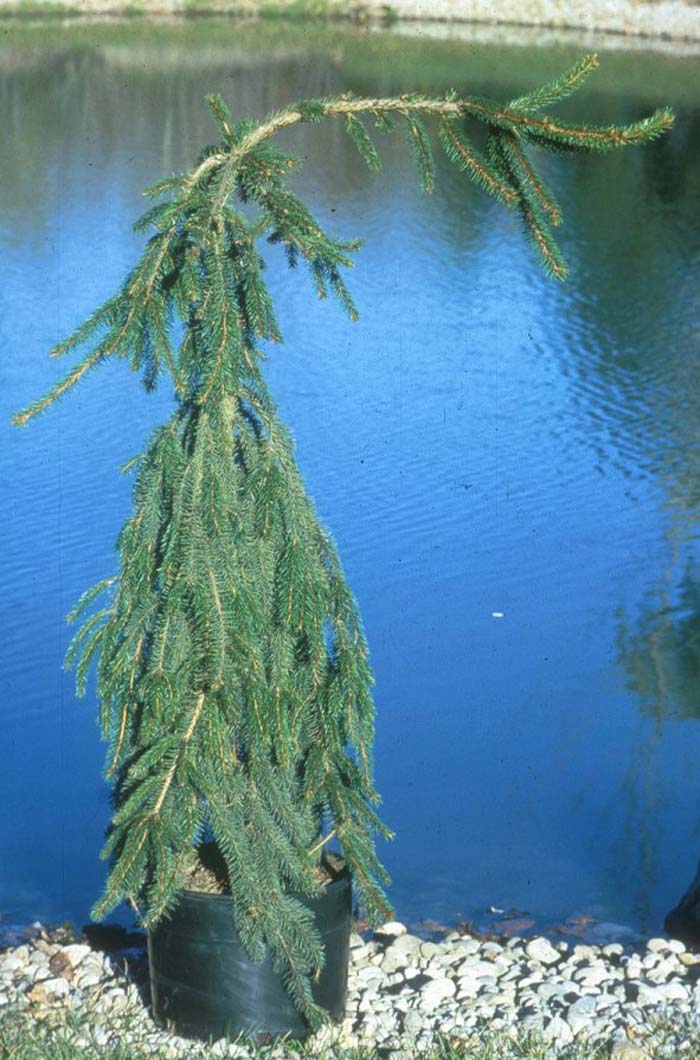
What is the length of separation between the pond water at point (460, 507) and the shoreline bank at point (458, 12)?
1097 cm

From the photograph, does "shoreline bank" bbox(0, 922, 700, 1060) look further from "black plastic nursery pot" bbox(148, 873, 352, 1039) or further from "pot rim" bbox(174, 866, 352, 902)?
"pot rim" bbox(174, 866, 352, 902)

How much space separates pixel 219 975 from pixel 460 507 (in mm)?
6032

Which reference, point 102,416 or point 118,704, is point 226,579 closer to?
point 118,704

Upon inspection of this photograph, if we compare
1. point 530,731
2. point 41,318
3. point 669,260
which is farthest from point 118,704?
point 669,260

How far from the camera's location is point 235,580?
425 cm

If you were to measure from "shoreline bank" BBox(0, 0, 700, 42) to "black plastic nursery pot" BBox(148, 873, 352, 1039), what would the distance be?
1173 inches

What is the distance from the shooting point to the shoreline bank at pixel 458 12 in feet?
105

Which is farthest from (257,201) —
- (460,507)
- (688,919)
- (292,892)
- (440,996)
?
(460,507)

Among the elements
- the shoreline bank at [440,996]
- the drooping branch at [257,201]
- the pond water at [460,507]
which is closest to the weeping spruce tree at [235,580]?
the drooping branch at [257,201]

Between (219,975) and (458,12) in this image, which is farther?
(458,12)

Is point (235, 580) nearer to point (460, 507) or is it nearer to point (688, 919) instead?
point (688, 919)

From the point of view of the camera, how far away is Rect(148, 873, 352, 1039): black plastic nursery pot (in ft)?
14.3

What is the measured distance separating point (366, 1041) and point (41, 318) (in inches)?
398

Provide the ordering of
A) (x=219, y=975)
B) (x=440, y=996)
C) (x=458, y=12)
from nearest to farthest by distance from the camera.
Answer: (x=219, y=975) → (x=440, y=996) → (x=458, y=12)
